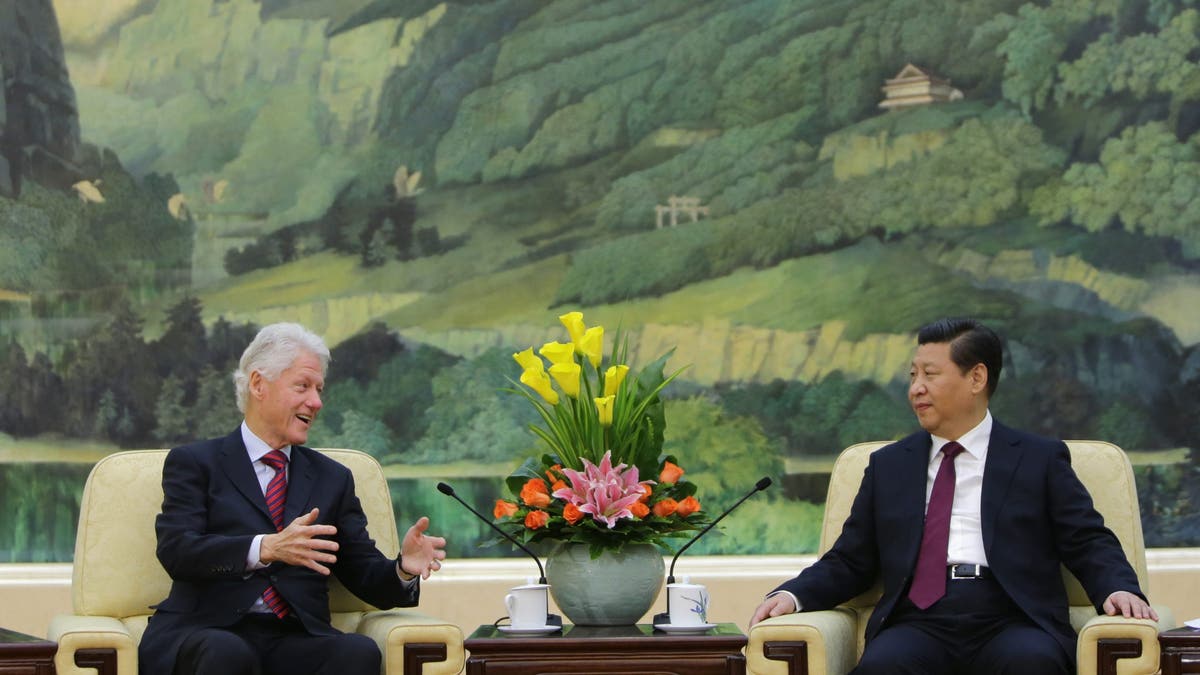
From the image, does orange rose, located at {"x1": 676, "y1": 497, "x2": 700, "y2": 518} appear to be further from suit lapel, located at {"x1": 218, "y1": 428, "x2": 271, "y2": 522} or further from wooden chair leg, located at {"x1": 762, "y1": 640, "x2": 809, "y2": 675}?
suit lapel, located at {"x1": 218, "y1": 428, "x2": 271, "y2": 522}

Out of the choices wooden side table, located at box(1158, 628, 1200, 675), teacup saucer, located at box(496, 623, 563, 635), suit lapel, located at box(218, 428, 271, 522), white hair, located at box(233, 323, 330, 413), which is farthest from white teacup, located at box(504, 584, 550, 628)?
wooden side table, located at box(1158, 628, 1200, 675)

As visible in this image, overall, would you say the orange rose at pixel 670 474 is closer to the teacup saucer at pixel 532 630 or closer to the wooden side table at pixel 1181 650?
the teacup saucer at pixel 532 630

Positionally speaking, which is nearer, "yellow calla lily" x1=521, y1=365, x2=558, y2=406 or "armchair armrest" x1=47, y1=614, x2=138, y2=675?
"armchair armrest" x1=47, y1=614, x2=138, y2=675

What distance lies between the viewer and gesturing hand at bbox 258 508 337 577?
11.1 feet

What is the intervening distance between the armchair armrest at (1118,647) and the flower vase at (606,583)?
95 centimetres

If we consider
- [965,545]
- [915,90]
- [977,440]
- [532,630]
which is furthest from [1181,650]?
[915,90]

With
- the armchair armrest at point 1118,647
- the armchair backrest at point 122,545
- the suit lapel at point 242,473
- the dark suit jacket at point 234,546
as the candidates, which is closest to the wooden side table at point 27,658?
the dark suit jacket at point 234,546

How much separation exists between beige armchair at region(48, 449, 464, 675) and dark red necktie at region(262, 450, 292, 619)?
23cm

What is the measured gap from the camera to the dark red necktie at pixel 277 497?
359 centimetres

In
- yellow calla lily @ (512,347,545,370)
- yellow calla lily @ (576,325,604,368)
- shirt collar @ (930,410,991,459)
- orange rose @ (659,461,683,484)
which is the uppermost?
yellow calla lily @ (576,325,604,368)

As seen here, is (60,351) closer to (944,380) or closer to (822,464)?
(822,464)

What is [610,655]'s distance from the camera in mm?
3400

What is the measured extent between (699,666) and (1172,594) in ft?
7.44

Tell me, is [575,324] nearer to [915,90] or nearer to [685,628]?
[685,628]
